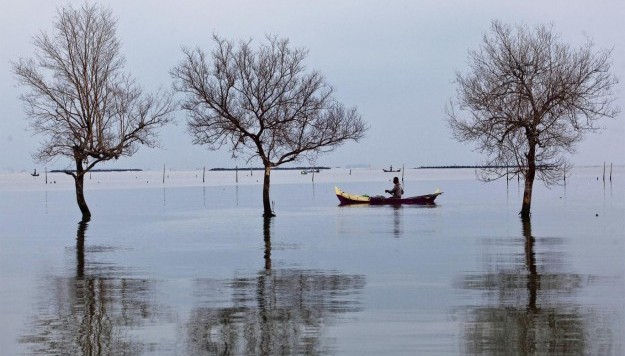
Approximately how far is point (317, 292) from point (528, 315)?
4695mm

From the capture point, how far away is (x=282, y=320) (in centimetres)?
1383

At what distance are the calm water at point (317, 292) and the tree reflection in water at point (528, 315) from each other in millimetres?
35

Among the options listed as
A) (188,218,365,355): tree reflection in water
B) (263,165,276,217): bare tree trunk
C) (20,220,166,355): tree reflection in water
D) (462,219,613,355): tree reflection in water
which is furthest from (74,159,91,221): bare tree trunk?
(462,219,613,355): tree reflection in water

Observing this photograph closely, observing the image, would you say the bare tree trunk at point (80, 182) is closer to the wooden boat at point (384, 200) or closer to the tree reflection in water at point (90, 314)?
the wooden boat at point (384, 200)

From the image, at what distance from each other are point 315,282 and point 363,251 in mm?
7945

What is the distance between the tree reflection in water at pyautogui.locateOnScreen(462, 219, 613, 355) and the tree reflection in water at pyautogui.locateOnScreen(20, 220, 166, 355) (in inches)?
197

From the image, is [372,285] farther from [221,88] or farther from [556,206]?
[556,206]

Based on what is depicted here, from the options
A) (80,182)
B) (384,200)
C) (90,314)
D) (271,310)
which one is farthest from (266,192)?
(90,314)

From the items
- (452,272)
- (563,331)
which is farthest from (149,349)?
(452,272)

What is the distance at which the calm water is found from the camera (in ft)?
39.8

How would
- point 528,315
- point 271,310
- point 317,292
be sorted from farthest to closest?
point 317,292 → point 271,310 → point 528,315

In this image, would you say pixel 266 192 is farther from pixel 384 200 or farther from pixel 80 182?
pixel 384 200

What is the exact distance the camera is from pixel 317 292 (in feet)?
56.5

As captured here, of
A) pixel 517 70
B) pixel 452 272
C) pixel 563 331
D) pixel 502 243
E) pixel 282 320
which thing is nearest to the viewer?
pixel 563 331
